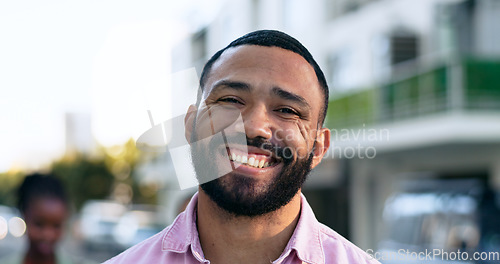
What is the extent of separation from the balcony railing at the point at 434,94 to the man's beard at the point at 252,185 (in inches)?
399

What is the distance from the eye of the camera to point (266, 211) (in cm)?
183

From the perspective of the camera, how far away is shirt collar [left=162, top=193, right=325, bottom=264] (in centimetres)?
185

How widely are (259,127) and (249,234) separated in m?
0.32

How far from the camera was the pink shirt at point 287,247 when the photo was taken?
1.85m

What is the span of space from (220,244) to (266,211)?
190 millimetres

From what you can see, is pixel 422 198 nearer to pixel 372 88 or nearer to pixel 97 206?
pixel 372 88

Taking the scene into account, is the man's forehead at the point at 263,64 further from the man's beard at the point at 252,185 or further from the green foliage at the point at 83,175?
the green foliage at the point at 83,175

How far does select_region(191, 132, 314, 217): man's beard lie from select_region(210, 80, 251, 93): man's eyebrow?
0.15m

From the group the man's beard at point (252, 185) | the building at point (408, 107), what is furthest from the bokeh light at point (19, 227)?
the building at point (408, 107)

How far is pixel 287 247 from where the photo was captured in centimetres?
188

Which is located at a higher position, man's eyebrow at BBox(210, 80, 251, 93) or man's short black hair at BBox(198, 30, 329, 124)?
man's short black hair at BBox(198, 30, 329, 124)

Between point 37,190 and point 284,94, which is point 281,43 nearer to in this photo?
point 284,94

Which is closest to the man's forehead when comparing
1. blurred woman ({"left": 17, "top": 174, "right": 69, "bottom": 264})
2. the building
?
blurred woman ({"left": 17, "top": 174, "right": 69, "bottom": 264})

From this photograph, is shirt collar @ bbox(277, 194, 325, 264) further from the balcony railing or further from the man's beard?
the balcony railing
